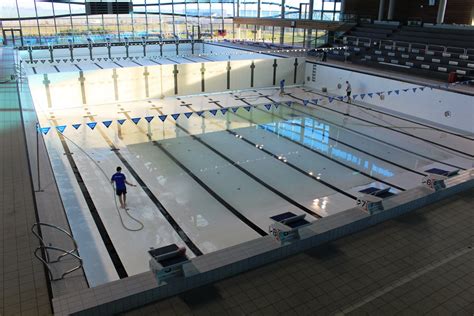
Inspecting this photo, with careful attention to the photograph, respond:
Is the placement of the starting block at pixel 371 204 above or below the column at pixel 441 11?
below

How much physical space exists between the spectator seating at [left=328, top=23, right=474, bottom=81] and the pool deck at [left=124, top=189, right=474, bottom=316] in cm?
1178

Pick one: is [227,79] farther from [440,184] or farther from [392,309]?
[392,309]

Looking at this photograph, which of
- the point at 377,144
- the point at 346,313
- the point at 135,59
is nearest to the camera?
the point at 346,313

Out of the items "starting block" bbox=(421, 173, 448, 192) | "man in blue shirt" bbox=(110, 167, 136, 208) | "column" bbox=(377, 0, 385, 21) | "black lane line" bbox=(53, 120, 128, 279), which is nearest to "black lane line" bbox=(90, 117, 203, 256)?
"man in blue shirt" bbox=(110, 167, 136, 208)

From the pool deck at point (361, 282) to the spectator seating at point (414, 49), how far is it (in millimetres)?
11779

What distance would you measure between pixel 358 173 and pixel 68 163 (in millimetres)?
6207

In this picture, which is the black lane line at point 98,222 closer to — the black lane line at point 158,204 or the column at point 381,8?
the black lane line at point 158,204

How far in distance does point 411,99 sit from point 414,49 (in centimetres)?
486

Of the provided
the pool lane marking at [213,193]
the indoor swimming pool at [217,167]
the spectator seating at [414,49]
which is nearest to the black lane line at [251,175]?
the indoor swimming pool at [217,167]

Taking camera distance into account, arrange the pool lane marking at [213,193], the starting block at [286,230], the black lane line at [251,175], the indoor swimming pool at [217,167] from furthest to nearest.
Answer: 1. the black lane line at [251,175]
2. the pool lane marking at [213,193]
3. the indoor swimming pool at [217,167]
4. the starting block at [286,230]

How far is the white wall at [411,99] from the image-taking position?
1177 centimetres

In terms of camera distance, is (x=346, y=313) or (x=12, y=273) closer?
(x=346, y=313)

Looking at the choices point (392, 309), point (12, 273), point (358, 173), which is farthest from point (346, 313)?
point (358, 173)

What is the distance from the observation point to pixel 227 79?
638 inches
